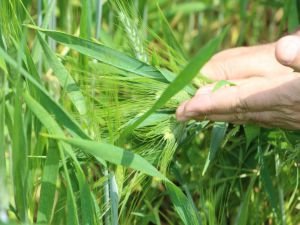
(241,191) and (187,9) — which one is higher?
(187,9)

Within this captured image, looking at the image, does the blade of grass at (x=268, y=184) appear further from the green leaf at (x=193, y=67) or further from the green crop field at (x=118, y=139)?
the green leaf at (x=193, y=67)

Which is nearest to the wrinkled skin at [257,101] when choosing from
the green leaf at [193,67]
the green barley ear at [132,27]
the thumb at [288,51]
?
the thumb at [288,51]

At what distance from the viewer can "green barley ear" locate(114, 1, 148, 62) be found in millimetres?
1138

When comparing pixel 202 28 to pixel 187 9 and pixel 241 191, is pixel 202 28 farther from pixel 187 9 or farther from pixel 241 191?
pixel 241 191

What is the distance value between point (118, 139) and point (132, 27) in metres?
0.19

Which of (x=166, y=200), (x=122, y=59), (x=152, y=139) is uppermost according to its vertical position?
(x=122, y=59)

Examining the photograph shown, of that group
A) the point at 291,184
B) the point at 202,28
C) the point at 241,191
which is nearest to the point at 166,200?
the point at 241,191

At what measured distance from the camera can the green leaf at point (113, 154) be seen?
917 mm

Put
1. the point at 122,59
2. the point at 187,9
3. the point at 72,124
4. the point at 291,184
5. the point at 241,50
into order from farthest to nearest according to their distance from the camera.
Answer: the point at 187,9
the point at 241,50
the point at 291,184
the point at 122,59
the point at 72,124

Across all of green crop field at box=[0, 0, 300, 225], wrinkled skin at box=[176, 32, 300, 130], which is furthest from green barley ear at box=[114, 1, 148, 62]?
wrinkled skin at box=[176, 32, 300, 130]

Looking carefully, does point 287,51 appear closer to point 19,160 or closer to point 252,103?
point 252,103

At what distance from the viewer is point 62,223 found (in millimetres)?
1167

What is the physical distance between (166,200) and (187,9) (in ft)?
1.88

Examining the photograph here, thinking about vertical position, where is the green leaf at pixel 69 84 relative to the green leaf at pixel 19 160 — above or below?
above
